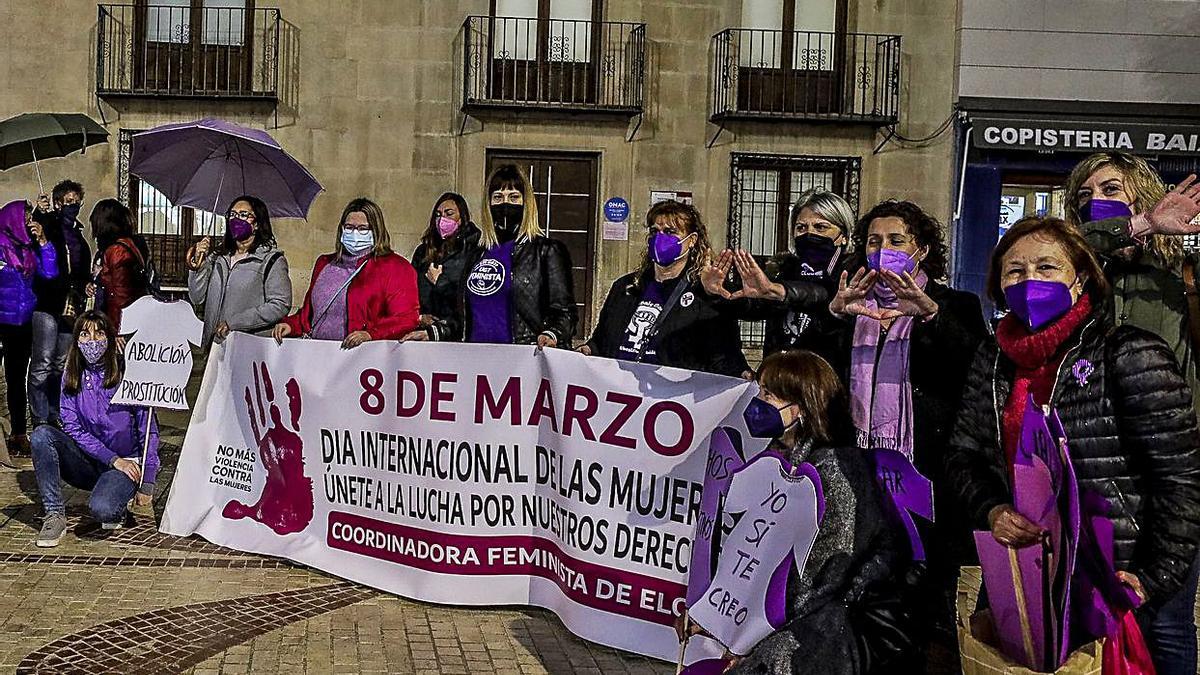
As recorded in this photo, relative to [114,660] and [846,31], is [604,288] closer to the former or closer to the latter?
[846,31]

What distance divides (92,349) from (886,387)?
490cm

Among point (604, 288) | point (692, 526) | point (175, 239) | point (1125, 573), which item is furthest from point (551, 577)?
point (175, 239)

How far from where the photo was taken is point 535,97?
20.7 metres

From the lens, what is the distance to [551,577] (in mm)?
6125

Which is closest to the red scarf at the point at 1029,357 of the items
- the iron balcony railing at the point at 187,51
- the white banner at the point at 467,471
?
the white banner at the point at 467,471

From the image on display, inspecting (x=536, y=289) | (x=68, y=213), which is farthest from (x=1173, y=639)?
(x=68, y=213)

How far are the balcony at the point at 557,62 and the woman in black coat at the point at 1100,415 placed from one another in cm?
1697

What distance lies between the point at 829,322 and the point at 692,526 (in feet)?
3.29

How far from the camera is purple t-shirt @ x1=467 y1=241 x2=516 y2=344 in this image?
725 cm

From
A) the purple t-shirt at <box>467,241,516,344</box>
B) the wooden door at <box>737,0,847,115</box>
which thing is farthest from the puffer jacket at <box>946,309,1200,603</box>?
the wooden door at <box>737,0,847,115</box>

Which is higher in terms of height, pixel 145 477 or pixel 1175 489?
pixel 1175 489

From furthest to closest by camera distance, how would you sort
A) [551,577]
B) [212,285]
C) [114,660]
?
[212,285], [551,577], [114,660]

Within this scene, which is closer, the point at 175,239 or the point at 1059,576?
the point at 1059,576

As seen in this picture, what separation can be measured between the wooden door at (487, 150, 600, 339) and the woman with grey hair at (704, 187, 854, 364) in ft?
46.9
